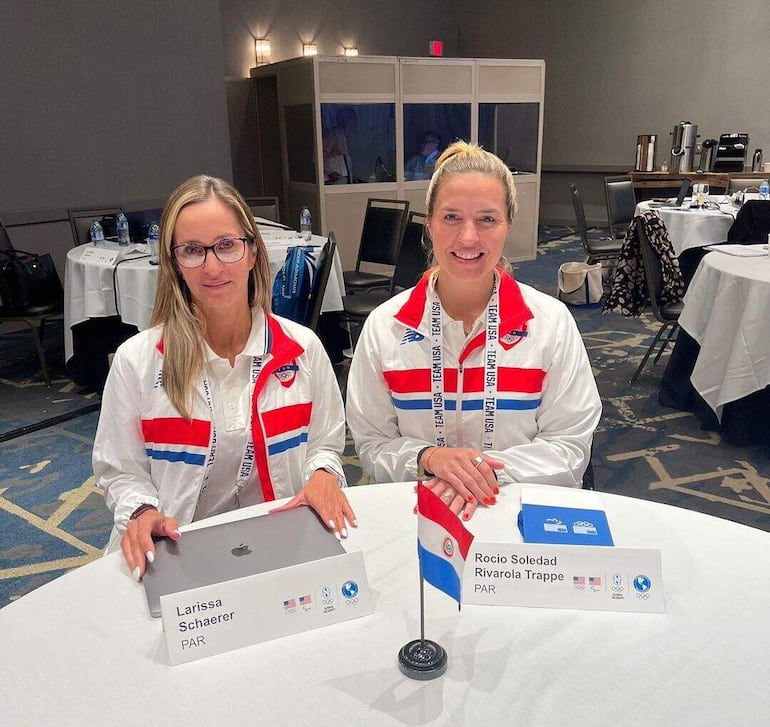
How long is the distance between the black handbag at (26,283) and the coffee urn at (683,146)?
7.20 meters

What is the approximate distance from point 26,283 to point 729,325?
13.7 ft

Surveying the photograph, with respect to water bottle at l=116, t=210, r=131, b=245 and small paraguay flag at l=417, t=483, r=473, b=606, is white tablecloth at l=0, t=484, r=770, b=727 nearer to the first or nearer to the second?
small paraguay flag at l=417, t=483, r=473, b=606

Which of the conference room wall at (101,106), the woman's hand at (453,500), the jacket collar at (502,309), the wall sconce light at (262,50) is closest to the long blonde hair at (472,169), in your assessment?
the jacket collar at (502,309)

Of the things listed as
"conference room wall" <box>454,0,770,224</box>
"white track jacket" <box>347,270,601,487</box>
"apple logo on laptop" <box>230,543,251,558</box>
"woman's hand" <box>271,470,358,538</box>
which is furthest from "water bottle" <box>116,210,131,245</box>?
"conference room wall" <box>454,0,770,224</box>

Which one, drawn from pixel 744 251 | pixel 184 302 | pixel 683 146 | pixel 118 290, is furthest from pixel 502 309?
pixel 683 146

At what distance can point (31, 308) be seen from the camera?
15.3ft

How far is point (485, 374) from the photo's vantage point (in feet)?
5.44

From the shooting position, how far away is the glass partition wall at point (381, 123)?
7.02 metres

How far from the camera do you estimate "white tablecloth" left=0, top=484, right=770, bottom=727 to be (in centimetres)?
90

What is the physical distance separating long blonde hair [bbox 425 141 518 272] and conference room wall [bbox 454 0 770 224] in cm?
844

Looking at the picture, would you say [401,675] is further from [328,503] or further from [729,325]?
[729,325]

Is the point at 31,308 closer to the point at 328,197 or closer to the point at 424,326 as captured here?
the point at 328,197

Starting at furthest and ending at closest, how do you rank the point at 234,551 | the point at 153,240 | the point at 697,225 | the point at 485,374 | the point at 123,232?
the point at 697,225 → the point at 123,232 → the point at 153,240 → the point at 485,374 → the point at 234,551

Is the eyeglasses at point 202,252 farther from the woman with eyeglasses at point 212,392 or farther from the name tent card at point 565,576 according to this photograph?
the name tent card at point 565,576
